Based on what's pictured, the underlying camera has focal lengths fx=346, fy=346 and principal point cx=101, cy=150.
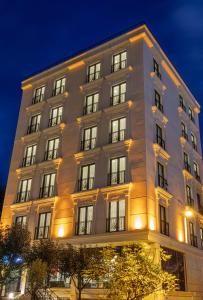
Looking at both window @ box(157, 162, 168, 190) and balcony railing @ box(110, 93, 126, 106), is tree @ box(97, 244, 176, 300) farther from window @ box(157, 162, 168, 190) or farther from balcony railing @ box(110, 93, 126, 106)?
balcony railing @ box(110, 93, 126, 106)

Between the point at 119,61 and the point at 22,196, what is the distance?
14487 mm

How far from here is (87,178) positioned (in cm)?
2689

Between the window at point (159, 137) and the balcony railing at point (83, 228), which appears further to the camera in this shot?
the window at point (159, 137)

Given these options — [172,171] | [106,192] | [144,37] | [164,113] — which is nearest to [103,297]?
[106,192]

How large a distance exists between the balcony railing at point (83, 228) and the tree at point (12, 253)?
12.7 ft

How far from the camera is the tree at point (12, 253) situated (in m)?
21.7

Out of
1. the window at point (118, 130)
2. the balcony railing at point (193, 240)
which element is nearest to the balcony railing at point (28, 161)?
the window at point (118, 130)

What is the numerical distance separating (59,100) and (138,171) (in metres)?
12.0

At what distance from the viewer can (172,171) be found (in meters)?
28.0

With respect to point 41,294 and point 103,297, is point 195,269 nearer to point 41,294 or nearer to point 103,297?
point 103,297

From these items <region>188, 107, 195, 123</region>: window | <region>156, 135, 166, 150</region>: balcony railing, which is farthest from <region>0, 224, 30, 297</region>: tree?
<region>188, 107, 195, 123</region>: window

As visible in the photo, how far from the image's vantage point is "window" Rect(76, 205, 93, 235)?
25141mm

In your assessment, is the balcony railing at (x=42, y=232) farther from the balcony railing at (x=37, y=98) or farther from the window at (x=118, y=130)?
the balcony railing at (x=37, y=98)

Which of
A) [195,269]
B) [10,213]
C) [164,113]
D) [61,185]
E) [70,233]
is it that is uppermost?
[164,113]
